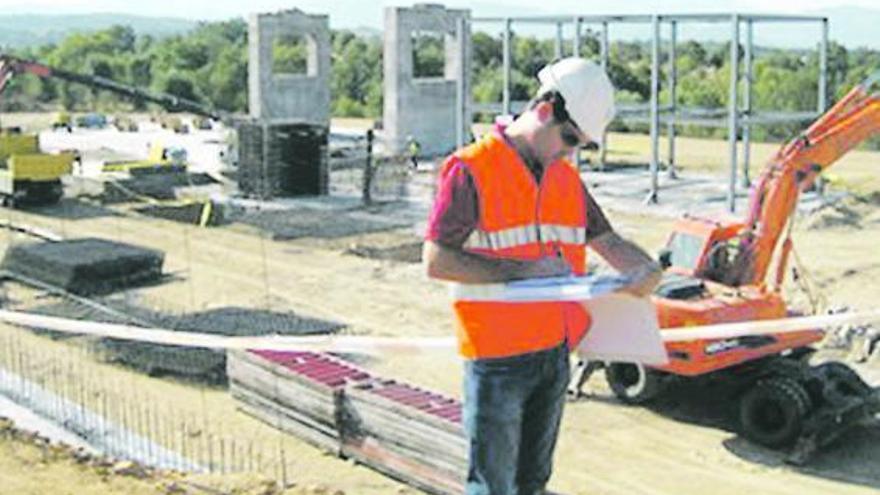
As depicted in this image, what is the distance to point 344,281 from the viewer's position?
1909cm

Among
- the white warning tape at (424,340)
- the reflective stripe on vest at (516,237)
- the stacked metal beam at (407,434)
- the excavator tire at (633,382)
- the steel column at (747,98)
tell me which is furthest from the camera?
the steel column at (747,98)

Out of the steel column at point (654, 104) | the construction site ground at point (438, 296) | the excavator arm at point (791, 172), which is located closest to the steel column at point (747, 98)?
the construction site ground at point (438, 296)

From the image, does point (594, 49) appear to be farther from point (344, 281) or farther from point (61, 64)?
point (61, 64)

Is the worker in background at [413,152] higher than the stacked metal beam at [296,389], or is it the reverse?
the worker in background at [413,152]

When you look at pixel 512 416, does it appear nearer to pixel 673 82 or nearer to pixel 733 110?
pixel 733 110

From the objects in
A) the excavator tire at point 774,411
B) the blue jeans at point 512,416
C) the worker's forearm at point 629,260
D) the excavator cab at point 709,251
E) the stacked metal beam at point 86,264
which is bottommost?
the excavator tire at point 774,411

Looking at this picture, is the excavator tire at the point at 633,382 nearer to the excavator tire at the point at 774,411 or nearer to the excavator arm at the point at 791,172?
the excavator tire at the point at 774,411

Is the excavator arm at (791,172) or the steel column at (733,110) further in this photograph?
the steel column at (733,110)

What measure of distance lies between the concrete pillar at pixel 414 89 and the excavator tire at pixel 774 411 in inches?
906

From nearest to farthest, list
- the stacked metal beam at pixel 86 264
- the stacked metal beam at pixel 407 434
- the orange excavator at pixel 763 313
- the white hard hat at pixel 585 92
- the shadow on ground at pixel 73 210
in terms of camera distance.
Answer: the white hard hat at pixel 585 92 < the stacked metal beam at pixel 407 434 < the orange excavator at pixel 763 313 < the stacked metal beam at pixel 86 264 < the shadow on ground at pixel 73 210

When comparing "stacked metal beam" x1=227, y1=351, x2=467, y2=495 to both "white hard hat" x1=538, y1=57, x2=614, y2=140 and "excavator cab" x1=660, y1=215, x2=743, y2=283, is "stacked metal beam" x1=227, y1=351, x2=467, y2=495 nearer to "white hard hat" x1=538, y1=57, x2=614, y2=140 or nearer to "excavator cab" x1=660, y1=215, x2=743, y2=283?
"excavator cab" x1=660, y1=215, x2=743, y2=283

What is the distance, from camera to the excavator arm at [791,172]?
39.7 ft

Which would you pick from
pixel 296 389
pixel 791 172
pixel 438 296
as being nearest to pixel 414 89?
pixel 438 296

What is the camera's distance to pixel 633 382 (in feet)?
39.4
